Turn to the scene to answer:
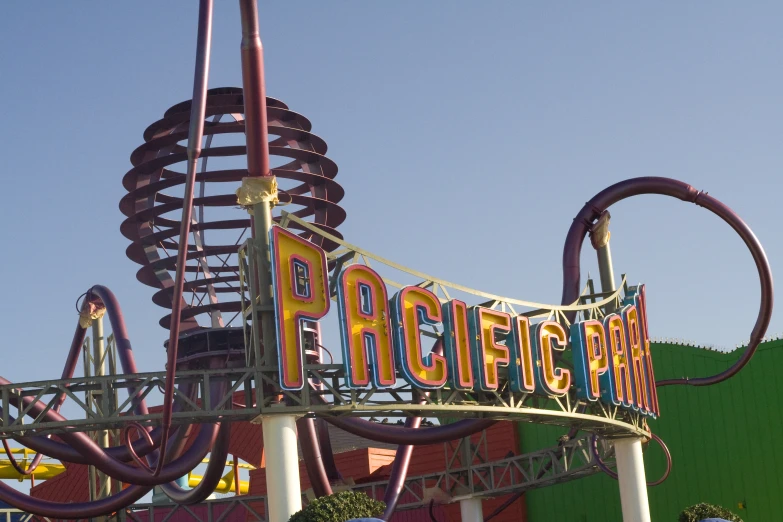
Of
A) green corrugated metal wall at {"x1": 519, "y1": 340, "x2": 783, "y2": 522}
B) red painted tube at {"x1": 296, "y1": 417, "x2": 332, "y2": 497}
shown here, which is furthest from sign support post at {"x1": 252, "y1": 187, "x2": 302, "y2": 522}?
green corrugated metal wall at {"x1": 519, "y1": 340, "x2": 783, "y2": 522}

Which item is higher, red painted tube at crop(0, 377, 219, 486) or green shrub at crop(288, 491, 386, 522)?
red painted tube at crop(0, 377, 219, 486)

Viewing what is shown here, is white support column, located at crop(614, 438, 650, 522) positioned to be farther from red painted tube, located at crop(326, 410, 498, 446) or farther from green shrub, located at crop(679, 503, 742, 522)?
red painted tube, located at crop(326, 410, 498, 446)

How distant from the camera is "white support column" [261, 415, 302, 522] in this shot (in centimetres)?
2298

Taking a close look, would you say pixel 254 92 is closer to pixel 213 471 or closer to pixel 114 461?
pixel 114 461

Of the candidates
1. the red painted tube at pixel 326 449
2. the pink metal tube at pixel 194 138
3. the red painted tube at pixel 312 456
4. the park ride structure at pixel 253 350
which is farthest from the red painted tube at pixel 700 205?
the pink metal tube at pixel 194 138

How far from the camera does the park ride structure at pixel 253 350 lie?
23.5m

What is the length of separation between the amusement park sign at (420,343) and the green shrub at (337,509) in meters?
2.27

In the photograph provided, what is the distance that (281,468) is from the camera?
75.7 ft

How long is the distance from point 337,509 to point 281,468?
1831mm

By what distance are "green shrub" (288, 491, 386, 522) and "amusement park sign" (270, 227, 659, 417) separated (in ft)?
7.44

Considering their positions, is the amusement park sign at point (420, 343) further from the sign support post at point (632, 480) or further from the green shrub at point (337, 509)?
the green shrub at point (337, 509)

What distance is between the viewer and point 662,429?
3984 centimetres

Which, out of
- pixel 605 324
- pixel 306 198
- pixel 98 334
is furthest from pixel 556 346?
pixel 98 334

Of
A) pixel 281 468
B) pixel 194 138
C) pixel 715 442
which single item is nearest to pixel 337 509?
pixel 281 468
